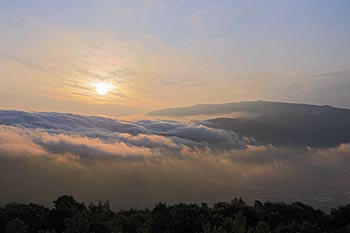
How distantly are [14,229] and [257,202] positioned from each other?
5243cm

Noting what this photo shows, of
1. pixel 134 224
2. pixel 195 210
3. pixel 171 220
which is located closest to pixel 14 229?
pixel 134 224

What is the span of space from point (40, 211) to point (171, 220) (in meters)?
28.9

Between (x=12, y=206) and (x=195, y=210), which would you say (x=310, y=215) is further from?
(x=12, y=206)

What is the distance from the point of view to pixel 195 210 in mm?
70062

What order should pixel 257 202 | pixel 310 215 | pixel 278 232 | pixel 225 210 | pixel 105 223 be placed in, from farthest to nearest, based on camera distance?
1. pixel 257 202
2. pixel 310 215
3. pixel 225 210
4. pixel 105 223
5. pixel 278 232

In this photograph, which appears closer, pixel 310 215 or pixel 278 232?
pixel 278 232

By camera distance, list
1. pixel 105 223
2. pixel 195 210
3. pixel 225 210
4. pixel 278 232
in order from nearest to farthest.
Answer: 1. pixel 278 232
2. pixel 105 223
3. pixel 195 210
4. pixel 225 210

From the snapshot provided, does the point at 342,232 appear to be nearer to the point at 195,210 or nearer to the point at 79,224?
Answer: the point at 195,210

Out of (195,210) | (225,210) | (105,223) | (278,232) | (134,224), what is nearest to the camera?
(278,232)

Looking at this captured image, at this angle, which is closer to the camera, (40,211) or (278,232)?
(278,232)

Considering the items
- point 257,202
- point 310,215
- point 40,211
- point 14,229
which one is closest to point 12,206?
point 40,211

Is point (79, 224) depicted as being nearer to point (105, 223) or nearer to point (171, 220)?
point (105, 223)

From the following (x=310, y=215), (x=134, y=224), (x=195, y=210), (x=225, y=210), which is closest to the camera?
(x=134, y=224)

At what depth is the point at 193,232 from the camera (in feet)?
201
